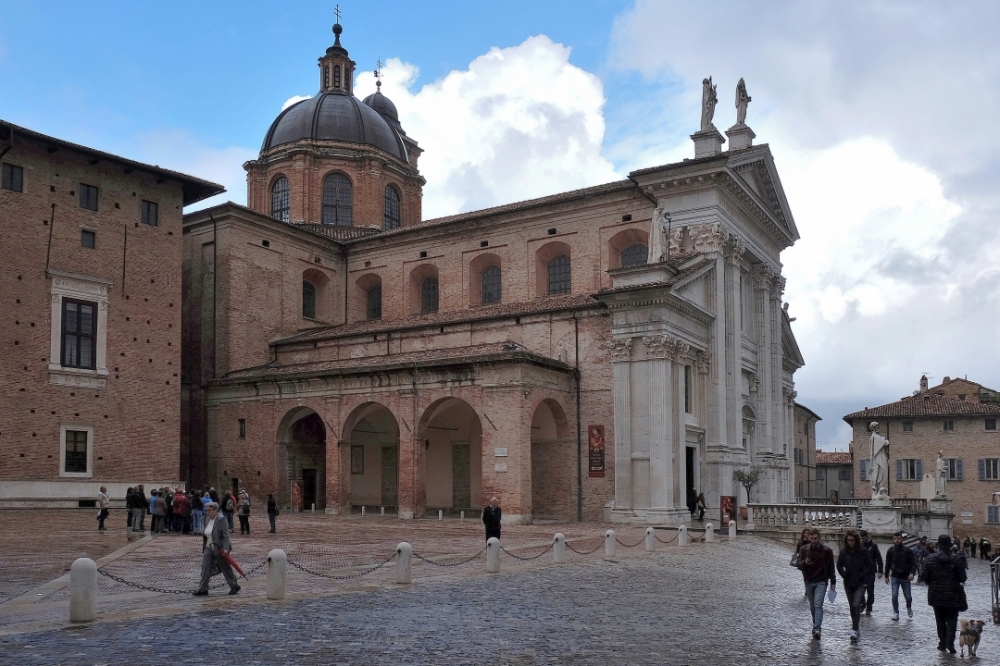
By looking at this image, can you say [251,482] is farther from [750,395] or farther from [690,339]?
[750,395]

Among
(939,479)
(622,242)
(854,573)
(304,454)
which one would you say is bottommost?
(939,479)

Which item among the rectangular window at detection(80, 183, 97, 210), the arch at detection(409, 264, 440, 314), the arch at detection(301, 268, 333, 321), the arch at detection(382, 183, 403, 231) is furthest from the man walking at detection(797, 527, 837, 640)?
the arch at detection(382, 183, 403, 231)

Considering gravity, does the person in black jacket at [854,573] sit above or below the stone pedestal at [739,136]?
below

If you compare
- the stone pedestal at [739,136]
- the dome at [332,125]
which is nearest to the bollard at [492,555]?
the stone pedestal at [739,136]

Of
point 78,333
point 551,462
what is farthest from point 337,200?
point 551,462

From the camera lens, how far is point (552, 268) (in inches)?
1425

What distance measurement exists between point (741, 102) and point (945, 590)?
1107 inches

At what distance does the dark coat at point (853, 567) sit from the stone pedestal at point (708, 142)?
22.4 meters

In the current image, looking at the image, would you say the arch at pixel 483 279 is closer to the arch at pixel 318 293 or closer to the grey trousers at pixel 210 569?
the arch at pixel 318 293

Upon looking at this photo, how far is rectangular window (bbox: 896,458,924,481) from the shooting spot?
51906 millimetres

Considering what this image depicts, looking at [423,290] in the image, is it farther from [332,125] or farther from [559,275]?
[332,125]

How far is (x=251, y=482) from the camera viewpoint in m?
34.3

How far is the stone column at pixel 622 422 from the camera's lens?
28750 mm

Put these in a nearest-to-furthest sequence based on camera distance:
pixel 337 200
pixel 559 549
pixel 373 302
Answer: pixel 559 549 → pixel 373 302 → pixel 337 200
